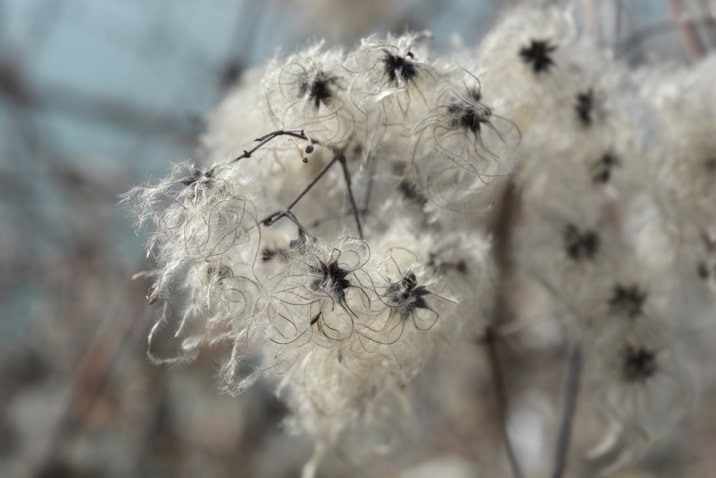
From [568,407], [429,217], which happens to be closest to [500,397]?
[568,407]

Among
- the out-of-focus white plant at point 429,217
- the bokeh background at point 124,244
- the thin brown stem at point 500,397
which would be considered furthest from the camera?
the bokeh background at point 124,244

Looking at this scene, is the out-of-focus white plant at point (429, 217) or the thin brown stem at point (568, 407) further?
the thin brown stem at point (568, 407)

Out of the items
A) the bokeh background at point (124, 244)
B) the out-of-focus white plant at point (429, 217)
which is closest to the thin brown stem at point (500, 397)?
the out-of-focus white plant at point (429, 217)

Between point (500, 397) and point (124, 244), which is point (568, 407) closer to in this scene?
point (500, 397)

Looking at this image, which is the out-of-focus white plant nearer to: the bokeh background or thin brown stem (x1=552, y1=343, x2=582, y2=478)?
thin brown stem (x1=552, y1=343, x2=582, y2=478)

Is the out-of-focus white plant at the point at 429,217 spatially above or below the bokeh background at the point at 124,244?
below

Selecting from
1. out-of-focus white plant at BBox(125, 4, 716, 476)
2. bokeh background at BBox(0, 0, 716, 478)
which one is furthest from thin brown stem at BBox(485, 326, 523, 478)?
bokeh background at BBox(0, 0, 716, 478)

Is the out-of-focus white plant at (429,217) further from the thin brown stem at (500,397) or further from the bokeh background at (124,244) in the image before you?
the bokeh background at (124,244)
